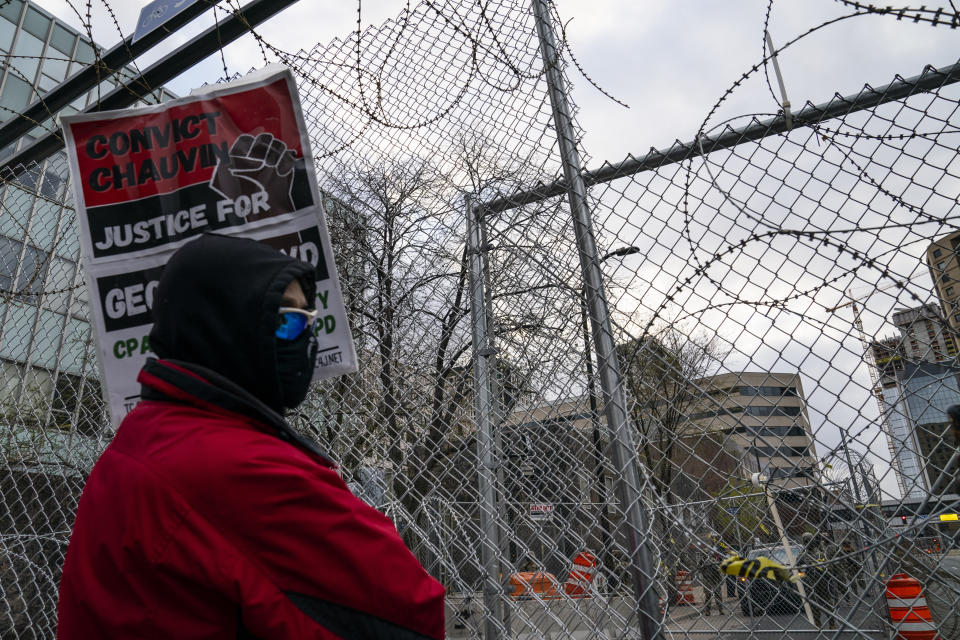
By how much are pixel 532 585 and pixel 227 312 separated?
72.9 inches

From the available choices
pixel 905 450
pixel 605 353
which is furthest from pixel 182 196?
pixel 905 450

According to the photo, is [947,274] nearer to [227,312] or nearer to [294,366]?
[294,366]

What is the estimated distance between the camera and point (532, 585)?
7.98 feet

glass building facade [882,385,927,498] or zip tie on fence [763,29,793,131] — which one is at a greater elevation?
zip tie on fence [763,29,793,131]

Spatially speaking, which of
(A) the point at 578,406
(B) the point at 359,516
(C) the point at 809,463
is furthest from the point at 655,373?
(B) the point at 359,516

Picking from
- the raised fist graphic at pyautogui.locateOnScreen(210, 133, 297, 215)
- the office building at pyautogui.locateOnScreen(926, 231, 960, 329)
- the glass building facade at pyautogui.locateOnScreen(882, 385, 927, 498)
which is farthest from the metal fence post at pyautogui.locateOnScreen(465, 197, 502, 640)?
the office building at pyautogui.locateOnScreen(926, 231, 960, 329)

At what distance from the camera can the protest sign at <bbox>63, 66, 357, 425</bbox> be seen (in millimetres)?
2307

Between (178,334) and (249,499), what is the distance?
0.41 metres

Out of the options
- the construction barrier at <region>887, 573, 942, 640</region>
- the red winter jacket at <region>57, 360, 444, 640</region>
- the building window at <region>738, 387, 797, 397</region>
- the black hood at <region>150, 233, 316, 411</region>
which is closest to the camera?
the red winter jacket at <region>57, 360, 444, 640</region>

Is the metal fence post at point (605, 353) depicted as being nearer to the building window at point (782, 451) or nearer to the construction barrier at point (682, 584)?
the construction barrier at point (682, 584)

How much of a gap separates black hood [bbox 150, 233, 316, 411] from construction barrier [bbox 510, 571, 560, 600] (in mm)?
1487

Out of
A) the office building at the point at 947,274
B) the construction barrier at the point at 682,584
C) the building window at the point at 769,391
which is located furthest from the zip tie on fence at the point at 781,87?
the construction barrier at the point at 682,584

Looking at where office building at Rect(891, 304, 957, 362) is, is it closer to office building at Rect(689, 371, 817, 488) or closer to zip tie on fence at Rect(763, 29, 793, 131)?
office building at Rect(689, 371, 817, 488)

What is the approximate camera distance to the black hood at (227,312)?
1.11m
